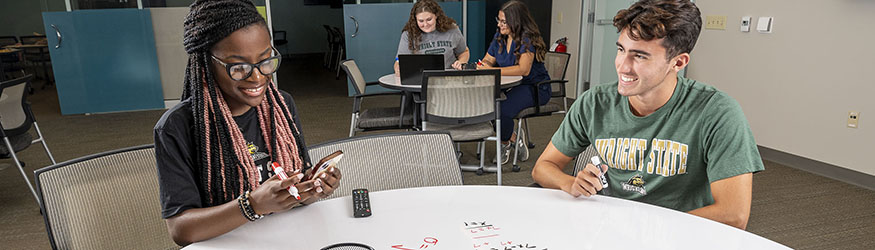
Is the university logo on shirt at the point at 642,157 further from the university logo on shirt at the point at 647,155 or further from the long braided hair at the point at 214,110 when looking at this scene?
the long braided hair at the point at 214,110

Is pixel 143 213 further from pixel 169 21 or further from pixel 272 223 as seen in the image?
pixel 169 21

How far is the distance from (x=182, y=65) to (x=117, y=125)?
1.07 m

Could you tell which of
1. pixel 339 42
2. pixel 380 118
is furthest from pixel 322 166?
pixel 339 42

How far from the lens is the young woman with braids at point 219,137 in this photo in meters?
1.18

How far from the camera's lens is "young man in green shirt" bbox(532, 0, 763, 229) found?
1.38 meters

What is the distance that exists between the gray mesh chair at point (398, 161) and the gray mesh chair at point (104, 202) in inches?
21.9

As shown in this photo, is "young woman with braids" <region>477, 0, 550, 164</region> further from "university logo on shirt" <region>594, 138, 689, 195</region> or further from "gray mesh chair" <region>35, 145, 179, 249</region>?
"gray mesh chair" <region>35, 145, 179, 249</region>

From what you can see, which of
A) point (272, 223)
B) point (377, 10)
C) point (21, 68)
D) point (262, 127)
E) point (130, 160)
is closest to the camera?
point (272, 223)

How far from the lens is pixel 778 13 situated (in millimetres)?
3895

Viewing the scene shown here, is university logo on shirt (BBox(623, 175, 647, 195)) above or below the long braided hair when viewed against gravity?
below

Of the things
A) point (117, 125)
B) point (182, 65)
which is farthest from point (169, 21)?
point (117, 125)

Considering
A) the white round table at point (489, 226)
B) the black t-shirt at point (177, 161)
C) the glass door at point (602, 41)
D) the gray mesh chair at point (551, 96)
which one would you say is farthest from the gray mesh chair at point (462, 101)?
the glass door at point (602, 41)

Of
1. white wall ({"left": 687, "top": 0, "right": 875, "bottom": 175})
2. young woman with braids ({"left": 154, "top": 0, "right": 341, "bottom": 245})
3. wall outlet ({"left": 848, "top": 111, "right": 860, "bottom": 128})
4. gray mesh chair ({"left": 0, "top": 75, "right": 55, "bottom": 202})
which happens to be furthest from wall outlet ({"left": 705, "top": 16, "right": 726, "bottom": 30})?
gray mesh chair ({"left": 0, "top": 75, "right": 55, "bottom": 202})

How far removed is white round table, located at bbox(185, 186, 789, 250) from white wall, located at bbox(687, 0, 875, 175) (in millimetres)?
3135
